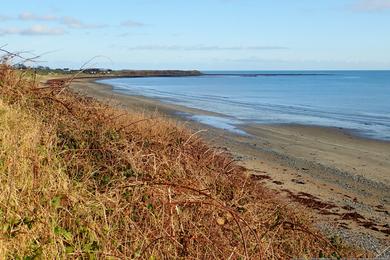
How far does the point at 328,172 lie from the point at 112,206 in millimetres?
10355

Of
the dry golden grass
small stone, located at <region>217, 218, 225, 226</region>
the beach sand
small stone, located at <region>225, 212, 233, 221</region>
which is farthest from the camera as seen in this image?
the beach sand

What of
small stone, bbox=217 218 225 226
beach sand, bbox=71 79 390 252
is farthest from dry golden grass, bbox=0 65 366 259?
beach sand, bbox=71 79 390 252

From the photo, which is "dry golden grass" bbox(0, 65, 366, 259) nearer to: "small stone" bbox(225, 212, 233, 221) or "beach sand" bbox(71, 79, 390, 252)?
"small stone" bbox(225, 212, 233, 221)

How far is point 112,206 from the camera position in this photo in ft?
15.8

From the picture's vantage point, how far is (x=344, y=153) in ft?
57.9

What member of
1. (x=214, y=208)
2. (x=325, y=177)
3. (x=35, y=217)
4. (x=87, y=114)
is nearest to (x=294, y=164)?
(x=325, y=177)

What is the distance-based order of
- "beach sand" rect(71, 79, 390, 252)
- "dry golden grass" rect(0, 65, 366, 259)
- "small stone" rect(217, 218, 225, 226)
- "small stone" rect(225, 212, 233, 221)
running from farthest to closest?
"beach sand" rect(71, 79, 390, 252) → "small stone" rect(225, 212, 233, 221) → "small stone" rect(217, 218, 225, 226) → "dry golden grass" rect(0, 65, 366, 259)

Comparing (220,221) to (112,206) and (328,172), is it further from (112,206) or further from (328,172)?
(328,172)

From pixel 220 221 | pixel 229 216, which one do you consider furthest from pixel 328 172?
pixel 220 221

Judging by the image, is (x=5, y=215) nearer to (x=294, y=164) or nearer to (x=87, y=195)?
(x=87, y=195)

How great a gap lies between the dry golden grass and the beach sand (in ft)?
8.06

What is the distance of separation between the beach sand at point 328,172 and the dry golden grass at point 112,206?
2.46 meters

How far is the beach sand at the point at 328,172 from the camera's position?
30.9ft

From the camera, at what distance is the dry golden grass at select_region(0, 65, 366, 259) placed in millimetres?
4113
